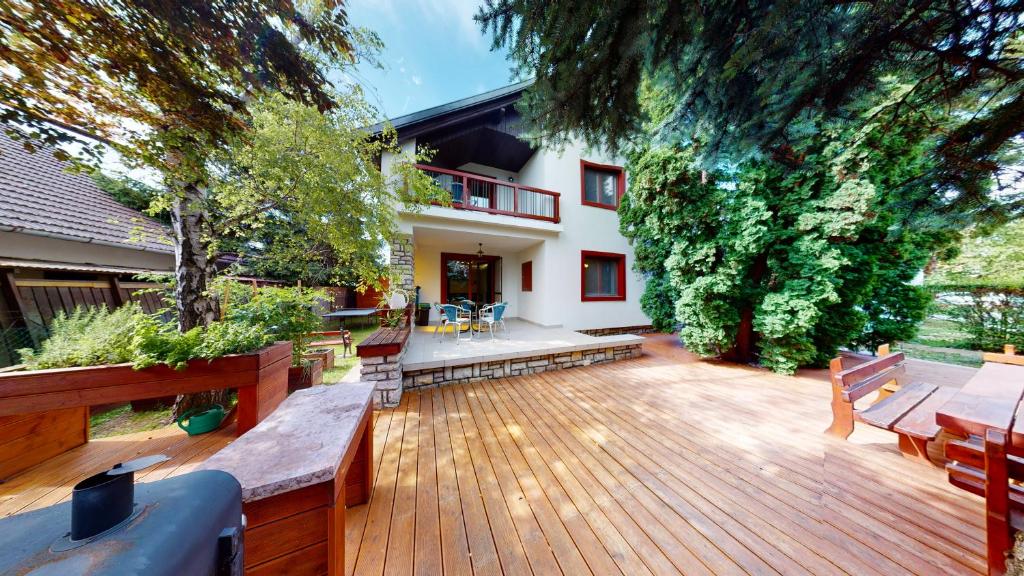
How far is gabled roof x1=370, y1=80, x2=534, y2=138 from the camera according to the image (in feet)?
18.3

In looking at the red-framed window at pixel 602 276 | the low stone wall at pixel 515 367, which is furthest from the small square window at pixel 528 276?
the low stone wall at pixel 515 367

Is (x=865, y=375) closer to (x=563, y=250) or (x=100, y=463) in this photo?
(x=563, y=250)

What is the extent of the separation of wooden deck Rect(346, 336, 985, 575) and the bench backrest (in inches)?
18.2

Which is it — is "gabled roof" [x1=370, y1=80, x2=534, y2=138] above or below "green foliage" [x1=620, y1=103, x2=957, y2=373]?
above

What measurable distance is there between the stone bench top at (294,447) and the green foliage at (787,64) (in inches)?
100

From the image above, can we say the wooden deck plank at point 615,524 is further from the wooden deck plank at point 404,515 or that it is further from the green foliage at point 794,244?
the green foliage at point 794,244

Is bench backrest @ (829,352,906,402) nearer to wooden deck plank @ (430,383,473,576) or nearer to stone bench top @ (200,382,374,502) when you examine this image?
wooden deck plank @ (430,383,473,576)

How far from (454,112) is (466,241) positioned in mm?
2791

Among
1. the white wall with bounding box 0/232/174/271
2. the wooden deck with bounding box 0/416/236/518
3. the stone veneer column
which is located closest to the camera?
the wooden deck with bounding box 0/416/236/518

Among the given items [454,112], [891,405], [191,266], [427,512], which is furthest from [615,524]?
[454,112]

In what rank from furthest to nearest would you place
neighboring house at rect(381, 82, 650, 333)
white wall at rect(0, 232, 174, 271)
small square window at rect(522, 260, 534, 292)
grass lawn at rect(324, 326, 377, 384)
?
small square window at rect(522, 260, 534, 292) → neighboring house at rect(381, 82, 650, 333) → grass lawn at rect(324, 326, 377, 384) → white wall at rect(0, 232, 174, 271)

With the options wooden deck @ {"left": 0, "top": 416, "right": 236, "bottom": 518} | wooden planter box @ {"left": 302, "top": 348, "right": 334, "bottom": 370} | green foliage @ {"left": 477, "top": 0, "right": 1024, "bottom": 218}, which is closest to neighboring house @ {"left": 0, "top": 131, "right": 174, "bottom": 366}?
wooden deck @ {"left": 0, "top": 416, "right": 236, "bottom": 518}

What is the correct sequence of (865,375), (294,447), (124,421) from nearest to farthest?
(294,447) → (865,375) → (124,421)

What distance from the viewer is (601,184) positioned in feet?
24.5
